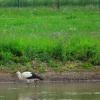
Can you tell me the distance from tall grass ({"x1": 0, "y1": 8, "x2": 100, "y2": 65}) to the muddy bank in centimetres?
61

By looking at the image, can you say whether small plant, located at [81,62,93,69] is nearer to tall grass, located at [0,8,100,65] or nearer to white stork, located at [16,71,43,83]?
tall grass, located at [0,8,100,65]

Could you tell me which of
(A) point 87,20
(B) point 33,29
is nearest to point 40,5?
(A) point 87,20

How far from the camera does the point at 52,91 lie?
18.4 metres

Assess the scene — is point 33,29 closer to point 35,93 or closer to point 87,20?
point 87,20

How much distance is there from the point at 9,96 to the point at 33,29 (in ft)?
27.9

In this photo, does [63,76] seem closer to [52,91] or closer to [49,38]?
[49,38]

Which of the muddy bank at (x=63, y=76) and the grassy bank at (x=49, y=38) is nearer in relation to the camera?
the muddy bank at (x=63, y=76)

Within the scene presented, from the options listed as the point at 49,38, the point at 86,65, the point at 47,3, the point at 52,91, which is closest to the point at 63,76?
the point at 86,65

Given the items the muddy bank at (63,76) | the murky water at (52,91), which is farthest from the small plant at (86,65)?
the murky water at (52,91)

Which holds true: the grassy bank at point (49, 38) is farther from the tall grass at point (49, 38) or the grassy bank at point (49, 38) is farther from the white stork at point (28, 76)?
the white stork at point (28, 76)

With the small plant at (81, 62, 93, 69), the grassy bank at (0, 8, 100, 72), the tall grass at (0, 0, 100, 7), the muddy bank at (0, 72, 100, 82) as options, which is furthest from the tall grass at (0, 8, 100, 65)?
the tall grass at (0, 0, 100, 7)

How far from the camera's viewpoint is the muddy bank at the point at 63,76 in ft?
68.3

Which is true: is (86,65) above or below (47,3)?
below

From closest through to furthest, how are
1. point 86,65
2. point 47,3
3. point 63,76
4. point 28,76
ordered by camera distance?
point 28,76 < point 63,76 < point 86,65 < point 47,3
